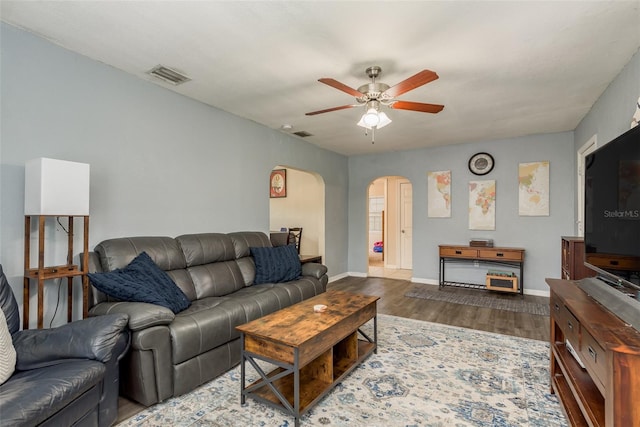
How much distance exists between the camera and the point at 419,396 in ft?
7.29

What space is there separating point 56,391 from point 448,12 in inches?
116

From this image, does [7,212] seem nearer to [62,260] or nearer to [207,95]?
[62,260]

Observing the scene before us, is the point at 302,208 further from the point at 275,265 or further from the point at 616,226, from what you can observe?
the point at 616,226

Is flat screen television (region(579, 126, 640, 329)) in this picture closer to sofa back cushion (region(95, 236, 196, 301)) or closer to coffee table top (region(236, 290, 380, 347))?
coffee table top (region(236, 290, 380, 347))

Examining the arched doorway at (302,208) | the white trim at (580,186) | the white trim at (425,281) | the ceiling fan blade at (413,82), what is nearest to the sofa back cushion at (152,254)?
the ceiling fan blade at (413,82)

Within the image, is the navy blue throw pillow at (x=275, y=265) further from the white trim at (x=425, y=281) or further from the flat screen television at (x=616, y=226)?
the white trim at (x=425, y=281)

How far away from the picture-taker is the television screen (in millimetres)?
1533

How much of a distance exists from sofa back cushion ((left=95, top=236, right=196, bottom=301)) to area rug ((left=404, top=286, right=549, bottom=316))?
3.45 m

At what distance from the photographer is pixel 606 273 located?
1810 millimetres

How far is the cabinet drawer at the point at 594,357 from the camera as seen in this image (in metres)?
1.28

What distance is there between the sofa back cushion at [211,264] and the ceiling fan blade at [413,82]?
2.27 meters

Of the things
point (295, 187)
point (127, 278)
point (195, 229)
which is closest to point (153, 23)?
point (127, 278)

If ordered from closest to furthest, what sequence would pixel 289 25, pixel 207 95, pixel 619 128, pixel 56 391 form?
pixel 56 391 → pixel 289 25 → pixel 619 128 → pixel 207 95

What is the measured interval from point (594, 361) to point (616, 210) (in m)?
0.85
